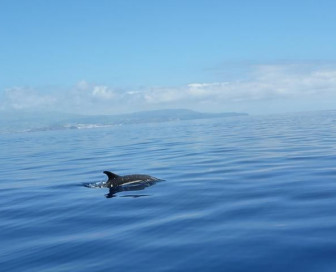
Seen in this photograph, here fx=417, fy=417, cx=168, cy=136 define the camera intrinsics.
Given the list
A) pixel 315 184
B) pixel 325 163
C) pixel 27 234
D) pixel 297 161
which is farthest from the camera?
pixel 297 161

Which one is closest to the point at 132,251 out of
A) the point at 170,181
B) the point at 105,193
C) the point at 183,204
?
the point at 183,204

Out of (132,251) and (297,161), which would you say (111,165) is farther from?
(132,251)

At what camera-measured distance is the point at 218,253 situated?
8.22 meters

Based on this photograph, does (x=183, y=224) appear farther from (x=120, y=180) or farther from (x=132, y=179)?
(x=120, y=180)

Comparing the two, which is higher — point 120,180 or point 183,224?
point 120,180

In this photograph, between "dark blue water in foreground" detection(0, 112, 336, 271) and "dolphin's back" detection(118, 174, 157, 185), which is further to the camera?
"dolphin's back" detection(118, 174, 157, 185)

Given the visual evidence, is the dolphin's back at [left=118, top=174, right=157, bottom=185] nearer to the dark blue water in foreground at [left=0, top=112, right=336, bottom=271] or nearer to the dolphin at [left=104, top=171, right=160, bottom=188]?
the dolphin at [left=104, top=171, right=160, bottom=188]

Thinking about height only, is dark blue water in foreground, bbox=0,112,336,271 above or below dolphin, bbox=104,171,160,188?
below

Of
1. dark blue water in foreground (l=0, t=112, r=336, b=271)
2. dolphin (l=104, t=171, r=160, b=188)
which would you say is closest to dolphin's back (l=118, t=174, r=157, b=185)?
dolphin (l=104, t=171, r=160, b=188)

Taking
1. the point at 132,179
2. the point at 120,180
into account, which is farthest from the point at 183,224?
the point at 120,180

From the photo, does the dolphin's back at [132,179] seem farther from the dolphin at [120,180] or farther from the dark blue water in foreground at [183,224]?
the dark blue water in foreground at [183,224]

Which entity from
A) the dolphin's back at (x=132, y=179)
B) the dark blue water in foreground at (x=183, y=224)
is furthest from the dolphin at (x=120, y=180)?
the dark blue water in foreground at (x=183, y=224)

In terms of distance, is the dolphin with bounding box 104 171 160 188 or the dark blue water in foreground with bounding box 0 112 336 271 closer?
the dark blue water in foreground with bounding box 0 112 336 271

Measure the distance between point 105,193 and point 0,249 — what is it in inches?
291
